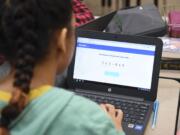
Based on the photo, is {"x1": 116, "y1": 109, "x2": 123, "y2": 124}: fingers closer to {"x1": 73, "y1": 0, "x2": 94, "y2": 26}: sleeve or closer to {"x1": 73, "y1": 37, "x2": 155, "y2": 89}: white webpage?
{"x1": 73, "y1": 37, "x2": 155, "y2": 89}: white webpage

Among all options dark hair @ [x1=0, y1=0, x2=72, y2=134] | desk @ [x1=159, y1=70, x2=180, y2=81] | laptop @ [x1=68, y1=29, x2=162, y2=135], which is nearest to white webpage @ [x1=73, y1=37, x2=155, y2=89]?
laptop @ [x1=68, y1=29, x2=162, y2=135]

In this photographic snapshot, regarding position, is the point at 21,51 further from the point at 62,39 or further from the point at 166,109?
the point at 166,109

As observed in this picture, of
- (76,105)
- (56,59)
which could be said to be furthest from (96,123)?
(56,59)

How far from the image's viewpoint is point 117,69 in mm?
1406

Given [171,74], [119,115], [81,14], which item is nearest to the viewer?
[119,115]

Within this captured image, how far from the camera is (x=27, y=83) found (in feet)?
2.63

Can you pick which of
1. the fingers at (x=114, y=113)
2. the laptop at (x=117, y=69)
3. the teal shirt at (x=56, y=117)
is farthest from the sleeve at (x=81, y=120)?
the laptop at (x=117, y=69)

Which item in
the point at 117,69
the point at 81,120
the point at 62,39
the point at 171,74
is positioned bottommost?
the point at 171,74

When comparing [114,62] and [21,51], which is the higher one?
[21,51]

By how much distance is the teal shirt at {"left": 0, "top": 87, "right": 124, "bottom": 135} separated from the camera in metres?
0.83

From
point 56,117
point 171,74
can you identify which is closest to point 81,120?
point 56,117

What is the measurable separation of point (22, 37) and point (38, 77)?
109mm

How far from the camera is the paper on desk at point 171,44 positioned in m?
1.83

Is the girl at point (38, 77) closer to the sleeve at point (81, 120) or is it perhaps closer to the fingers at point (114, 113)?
the sleeve at point (81, 120)
